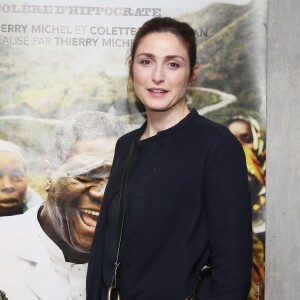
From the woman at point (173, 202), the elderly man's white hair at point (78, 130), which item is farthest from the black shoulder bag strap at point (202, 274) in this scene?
the elderly man's white hair at point (78, 130)

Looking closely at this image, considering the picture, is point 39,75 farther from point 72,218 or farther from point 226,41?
point 226,41

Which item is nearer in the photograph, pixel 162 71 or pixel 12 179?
pixel 162 71

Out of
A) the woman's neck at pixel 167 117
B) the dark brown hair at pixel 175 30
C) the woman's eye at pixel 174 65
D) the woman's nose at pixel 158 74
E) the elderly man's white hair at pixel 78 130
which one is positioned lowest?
the elderly man's white hair at pixel 78 130

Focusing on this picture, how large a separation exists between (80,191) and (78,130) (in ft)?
0.94

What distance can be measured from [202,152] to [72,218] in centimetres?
120

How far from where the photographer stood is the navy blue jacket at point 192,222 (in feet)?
5.06

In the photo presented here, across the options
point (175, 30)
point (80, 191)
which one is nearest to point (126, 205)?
point (175, 30)

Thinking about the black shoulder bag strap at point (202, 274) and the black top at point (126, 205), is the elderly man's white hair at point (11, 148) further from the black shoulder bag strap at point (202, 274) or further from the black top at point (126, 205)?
the black shoulder bag strap at point (202, 274)

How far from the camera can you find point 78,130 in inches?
104

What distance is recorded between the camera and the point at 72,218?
2.65 m

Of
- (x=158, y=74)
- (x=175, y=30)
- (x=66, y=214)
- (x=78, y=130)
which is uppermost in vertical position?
(x=175, y=30)

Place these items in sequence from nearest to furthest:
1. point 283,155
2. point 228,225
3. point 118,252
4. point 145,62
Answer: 1. point 228,225
2. point 118,252
3. point 145,62
4. point 283,155

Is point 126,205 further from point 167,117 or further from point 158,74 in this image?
point 158,74

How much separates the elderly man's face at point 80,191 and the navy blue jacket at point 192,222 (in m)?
0.93
